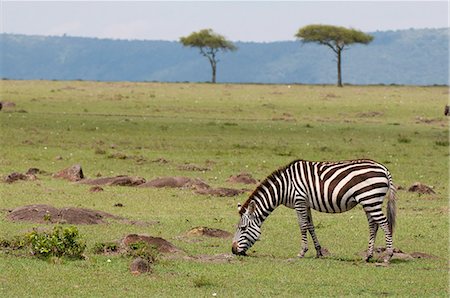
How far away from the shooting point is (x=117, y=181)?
23.0 m

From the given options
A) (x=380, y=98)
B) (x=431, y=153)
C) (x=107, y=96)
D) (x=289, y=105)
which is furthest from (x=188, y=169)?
(x=380, y=98)

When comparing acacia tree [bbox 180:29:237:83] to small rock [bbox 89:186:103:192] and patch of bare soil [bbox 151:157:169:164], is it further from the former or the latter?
small rock [bbox 89:186:103:192]

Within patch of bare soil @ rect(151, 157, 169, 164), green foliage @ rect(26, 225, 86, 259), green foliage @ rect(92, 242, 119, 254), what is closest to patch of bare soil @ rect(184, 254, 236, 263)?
green foliage @ rect(92, 242, 119, 254)

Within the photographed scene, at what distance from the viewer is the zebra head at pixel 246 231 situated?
47.7 ft

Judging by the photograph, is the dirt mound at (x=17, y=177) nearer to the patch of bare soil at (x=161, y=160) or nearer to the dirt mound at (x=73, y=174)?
the dirt mound at (x=73, y=174)

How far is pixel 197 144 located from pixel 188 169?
581cm

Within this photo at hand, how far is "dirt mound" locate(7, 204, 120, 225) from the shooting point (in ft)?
55.5

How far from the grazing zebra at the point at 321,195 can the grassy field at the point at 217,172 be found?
415mm

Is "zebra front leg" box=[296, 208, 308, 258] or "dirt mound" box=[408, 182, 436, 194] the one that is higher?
"zebra front leg" box=[296, 208, 308, 258]

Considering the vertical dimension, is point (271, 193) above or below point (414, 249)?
above

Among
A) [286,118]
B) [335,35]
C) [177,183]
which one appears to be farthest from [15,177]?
[335,35]

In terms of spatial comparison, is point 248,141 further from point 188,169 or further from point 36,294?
point 36,294

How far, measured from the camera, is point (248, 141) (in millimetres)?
33969

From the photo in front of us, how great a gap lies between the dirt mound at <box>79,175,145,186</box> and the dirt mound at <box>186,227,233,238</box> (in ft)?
22.5
